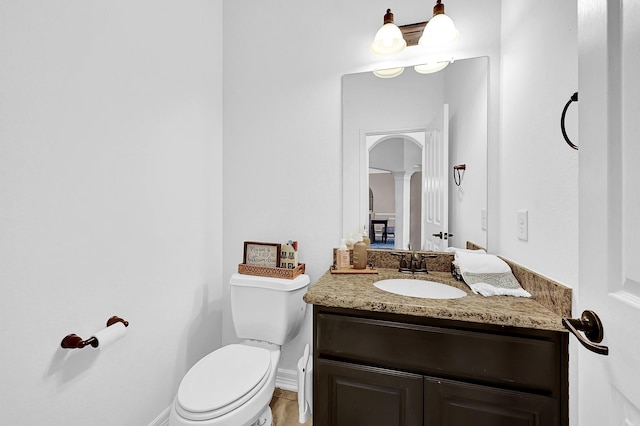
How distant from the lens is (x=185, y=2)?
5.30 ft

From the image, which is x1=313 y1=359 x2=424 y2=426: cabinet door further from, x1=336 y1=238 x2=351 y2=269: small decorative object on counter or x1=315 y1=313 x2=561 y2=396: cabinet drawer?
x1=336 y1=238 x2=351 y2=269: small decorative object on counter

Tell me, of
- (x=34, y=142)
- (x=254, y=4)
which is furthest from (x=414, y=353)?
(x=254, y=4)

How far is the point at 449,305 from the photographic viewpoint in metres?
1.03

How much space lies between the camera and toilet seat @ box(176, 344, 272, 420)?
1.07m

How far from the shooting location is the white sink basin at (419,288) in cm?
129

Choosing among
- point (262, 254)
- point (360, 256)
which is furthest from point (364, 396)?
point (262, 254)

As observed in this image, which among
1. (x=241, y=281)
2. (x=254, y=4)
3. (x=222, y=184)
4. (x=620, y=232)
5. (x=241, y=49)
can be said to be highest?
(x=254, y=4)

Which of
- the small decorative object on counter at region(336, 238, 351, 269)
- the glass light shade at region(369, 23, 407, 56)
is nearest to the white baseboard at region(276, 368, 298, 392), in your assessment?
the small decorative object on counter at region(336, 238, 351, 269)

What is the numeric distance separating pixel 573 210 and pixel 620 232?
0.50 meters

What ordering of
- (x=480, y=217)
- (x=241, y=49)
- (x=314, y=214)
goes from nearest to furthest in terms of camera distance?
(x=480, y=217)
(x=314, y=214)
(x=241, y=49)

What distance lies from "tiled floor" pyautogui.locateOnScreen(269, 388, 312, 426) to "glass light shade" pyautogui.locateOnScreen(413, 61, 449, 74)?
6.62 ft

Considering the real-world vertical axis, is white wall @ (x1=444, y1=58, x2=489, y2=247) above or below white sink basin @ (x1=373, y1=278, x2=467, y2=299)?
above

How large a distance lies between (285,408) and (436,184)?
158 centimetres

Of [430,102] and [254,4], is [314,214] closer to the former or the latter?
[430,102]
